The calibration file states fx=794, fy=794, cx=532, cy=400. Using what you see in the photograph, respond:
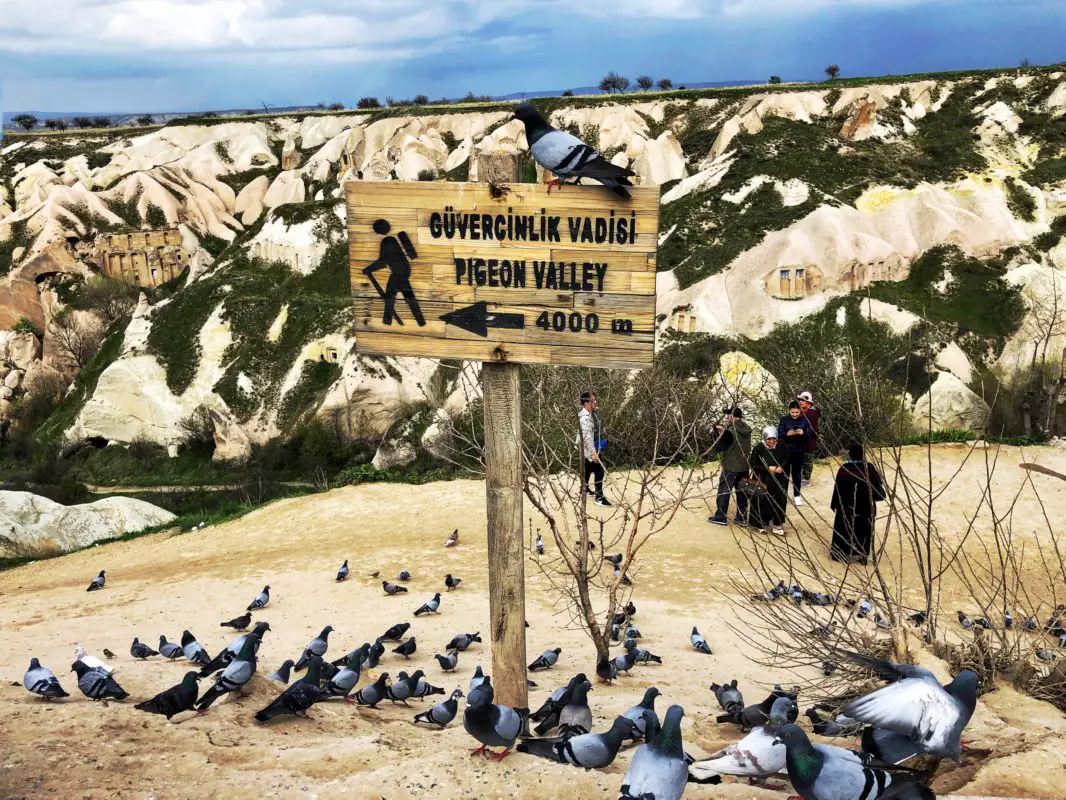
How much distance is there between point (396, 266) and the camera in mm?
4059

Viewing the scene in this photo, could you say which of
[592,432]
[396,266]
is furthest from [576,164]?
[592,432]

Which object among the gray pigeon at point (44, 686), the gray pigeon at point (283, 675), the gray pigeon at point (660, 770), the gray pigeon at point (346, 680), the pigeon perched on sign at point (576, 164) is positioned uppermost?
the pigeon perched on sign at point (576, 164)

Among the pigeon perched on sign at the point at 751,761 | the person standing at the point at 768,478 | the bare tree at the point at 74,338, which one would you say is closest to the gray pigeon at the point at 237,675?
the pigeon perched on sign at the point at 751,761

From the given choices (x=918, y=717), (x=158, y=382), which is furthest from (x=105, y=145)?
(x=918, y=717)

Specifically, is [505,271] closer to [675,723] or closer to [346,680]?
[675,723]

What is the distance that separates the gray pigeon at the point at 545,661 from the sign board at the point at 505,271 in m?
3.51

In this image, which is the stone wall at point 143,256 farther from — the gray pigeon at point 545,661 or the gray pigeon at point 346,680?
the gray pigeon at point 545,661

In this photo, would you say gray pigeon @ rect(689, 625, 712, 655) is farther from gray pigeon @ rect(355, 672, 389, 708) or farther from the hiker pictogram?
the hiker pictogram

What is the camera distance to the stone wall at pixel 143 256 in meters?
47.2

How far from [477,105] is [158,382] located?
1115 inches

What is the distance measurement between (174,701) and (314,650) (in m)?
2.28

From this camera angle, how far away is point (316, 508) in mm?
13312

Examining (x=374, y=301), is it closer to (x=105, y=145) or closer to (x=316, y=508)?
(x=316, y=508)

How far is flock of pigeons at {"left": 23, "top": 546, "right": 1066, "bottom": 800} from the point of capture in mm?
3330
